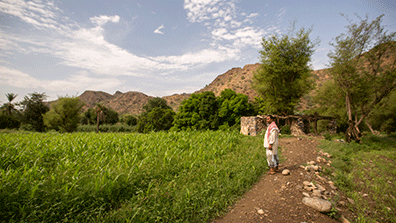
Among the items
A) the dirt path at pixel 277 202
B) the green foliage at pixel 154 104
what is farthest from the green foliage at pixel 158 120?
the dirt path at pixel 277 202

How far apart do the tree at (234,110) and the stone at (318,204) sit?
1580 cm

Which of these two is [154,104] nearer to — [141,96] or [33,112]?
[33,112]

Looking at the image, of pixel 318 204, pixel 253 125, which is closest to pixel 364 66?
pixel 253 125

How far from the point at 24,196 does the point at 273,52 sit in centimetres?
1682

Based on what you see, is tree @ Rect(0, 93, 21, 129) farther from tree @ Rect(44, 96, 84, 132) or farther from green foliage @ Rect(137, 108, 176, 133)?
green foliage @ Rect(137, 108, 176, 133)

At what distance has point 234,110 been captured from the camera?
2039 cm

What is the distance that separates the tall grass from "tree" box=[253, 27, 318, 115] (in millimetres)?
6244

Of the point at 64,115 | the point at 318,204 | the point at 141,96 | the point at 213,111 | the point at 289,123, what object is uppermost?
the point at 141,96

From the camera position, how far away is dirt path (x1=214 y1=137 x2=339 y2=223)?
3.81 meters

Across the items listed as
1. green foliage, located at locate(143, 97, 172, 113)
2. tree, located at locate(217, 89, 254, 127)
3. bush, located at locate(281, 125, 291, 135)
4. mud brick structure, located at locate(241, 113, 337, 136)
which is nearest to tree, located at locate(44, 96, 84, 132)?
green foliage, located at locate(143, 97, 172, 113)

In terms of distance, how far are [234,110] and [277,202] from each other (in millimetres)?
16344

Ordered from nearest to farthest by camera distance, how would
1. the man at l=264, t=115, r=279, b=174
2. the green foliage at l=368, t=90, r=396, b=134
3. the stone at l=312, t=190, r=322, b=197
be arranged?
the stone at l=312, t=190, r=322, b=197, the man at l=264, t=115, r=279, b=174, the green foliage at l=368, t=90, r=396, b=134

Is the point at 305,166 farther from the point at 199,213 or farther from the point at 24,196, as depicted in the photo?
the point at 24,196

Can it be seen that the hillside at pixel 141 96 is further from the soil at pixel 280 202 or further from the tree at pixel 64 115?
the soil at pixel 280 202
